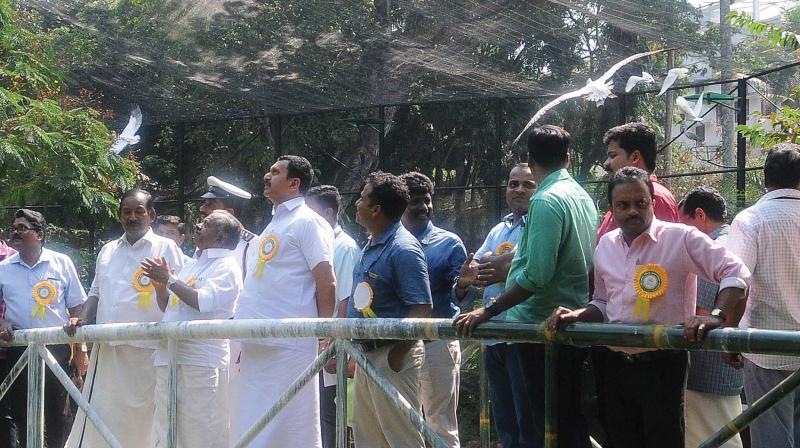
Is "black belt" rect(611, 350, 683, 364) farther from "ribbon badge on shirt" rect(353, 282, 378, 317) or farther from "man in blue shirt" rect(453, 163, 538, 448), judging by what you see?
"ribbon badge on shirt" rect(353, 282, 378, 317)

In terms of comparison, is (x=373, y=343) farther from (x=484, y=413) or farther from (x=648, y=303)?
(x=648, y=303)

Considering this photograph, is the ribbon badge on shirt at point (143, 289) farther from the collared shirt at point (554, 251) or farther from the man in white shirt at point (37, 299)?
the collared shirt at point (554, 251)

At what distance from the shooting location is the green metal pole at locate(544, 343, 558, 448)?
11.3 ft

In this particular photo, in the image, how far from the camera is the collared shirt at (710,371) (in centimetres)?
471

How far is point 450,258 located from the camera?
18.1 feet

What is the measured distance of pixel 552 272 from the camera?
3.71 metres

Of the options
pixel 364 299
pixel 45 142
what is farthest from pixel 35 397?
pixel 45 142

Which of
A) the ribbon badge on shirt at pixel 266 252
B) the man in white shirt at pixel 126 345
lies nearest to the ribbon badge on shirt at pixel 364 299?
the ribbon badge on shirt at pixel 266 252

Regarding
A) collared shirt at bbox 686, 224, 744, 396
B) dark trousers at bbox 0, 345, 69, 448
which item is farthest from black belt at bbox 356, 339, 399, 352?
dark trousers at bbox 0, 345, 69, 448

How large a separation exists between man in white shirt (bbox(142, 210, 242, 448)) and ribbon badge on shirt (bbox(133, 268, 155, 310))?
28cm

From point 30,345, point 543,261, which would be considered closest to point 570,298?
point 543,261

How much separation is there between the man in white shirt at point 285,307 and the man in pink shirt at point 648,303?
5.70 feet

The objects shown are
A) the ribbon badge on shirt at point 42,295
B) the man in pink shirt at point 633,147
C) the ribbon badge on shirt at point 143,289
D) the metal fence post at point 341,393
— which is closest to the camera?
the metal fence post at point 341,393

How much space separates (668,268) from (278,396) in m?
2.14
